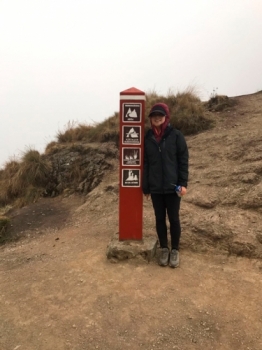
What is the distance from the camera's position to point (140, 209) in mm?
4477

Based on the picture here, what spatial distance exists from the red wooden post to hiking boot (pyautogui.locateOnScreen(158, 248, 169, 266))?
0.42m

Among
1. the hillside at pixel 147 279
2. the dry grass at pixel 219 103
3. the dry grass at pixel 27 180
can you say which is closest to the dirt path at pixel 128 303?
the hillside at pixel 147 279

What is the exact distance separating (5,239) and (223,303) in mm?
4565

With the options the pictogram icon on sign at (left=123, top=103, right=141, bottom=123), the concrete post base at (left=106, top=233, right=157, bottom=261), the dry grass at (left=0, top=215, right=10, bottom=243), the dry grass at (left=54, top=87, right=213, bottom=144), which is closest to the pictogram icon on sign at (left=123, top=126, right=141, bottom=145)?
the pictogram icon on sign at (left=123, top=103, right=141, bottom=123)

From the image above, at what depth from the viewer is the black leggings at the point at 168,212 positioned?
4.08 meters

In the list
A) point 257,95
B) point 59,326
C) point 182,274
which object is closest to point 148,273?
point 182,274

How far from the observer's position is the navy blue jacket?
3.94 m

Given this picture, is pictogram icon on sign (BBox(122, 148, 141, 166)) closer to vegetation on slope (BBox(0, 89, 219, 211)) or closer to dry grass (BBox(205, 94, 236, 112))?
vegetation on slope (BBox(0, 89, 219, 211))

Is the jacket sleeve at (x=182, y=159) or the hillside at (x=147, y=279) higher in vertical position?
the jacket sleeve at (x=182, y=159)

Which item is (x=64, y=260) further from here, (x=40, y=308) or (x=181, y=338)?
(x=181, y=338)

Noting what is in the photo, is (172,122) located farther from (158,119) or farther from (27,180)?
(158,119)

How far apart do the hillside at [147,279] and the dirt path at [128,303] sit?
11 millimetres

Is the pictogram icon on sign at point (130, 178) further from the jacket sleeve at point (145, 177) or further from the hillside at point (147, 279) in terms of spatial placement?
the hillside at point (147, 279)

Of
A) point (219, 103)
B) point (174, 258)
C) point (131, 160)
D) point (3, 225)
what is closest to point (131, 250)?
point (174, 258)
